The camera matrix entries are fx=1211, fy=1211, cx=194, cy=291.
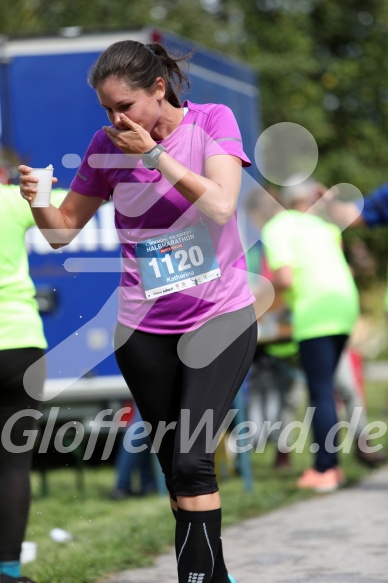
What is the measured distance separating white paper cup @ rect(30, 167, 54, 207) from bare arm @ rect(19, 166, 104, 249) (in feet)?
0.48

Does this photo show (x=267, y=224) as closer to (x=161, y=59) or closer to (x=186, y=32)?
(x=161, y=59)

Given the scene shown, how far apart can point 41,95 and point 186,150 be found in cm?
524

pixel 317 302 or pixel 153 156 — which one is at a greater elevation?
pixel 153 156

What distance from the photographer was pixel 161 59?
3.92 m

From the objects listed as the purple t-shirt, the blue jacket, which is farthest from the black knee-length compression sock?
the blue jacket

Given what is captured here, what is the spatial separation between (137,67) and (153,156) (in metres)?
0.33

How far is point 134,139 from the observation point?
358cm

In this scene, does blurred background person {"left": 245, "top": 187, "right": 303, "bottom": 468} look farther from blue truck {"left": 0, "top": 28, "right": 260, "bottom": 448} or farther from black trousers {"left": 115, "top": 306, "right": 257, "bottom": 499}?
black trousers {"left": 115, "top": 306, "right": 257, "bottom": 499}

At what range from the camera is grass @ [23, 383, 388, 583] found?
5.35 metres

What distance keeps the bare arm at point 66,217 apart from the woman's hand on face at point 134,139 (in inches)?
22.4

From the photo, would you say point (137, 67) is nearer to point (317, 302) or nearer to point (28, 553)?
point (28, 553)

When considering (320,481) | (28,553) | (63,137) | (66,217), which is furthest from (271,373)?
(66,217)

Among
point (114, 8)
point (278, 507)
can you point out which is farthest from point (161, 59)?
point (114, 8)

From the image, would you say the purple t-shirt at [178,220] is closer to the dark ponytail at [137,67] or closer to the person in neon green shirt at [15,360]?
the dark ponytail at [137,67]
